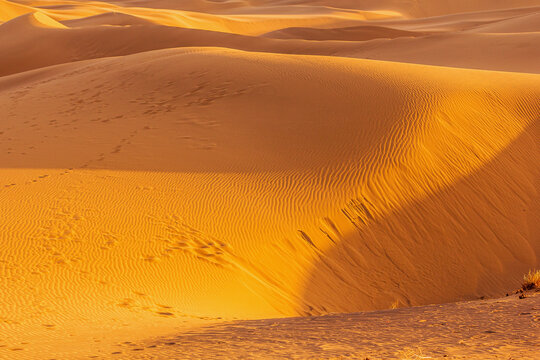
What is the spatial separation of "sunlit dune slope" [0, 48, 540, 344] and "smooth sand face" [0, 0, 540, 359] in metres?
0.03

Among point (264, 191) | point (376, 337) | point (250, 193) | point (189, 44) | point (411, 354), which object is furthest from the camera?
point (189, 44)

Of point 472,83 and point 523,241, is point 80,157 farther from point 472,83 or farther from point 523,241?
point 472,83

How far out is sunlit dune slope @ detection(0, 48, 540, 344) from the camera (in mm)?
6750

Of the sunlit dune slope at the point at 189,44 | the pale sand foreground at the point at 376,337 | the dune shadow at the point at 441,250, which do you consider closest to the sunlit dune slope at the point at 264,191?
the dune shadow at the point at 441,250

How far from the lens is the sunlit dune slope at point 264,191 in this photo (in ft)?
22.1

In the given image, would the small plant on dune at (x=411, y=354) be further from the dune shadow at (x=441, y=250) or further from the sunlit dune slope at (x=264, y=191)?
the dune shadow at (x=441, y=250)

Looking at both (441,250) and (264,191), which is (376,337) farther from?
(441,250)

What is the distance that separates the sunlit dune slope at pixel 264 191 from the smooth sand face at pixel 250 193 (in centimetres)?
3

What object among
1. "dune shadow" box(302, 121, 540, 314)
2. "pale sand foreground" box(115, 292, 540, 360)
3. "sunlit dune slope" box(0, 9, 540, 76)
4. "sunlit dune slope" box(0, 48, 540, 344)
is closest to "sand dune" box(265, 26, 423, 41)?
"sunlit dune slope" box(0, 9, 540, 76)

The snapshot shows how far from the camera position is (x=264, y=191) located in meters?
8.96

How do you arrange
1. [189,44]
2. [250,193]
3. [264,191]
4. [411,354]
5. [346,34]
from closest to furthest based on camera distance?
[411,354] → [250,193] → [264,191] → [189,44] → [346,34]

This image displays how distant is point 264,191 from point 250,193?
22cm

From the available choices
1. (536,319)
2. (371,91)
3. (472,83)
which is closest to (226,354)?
(536,319)

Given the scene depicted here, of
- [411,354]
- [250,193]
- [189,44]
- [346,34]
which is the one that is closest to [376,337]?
[411,354]
